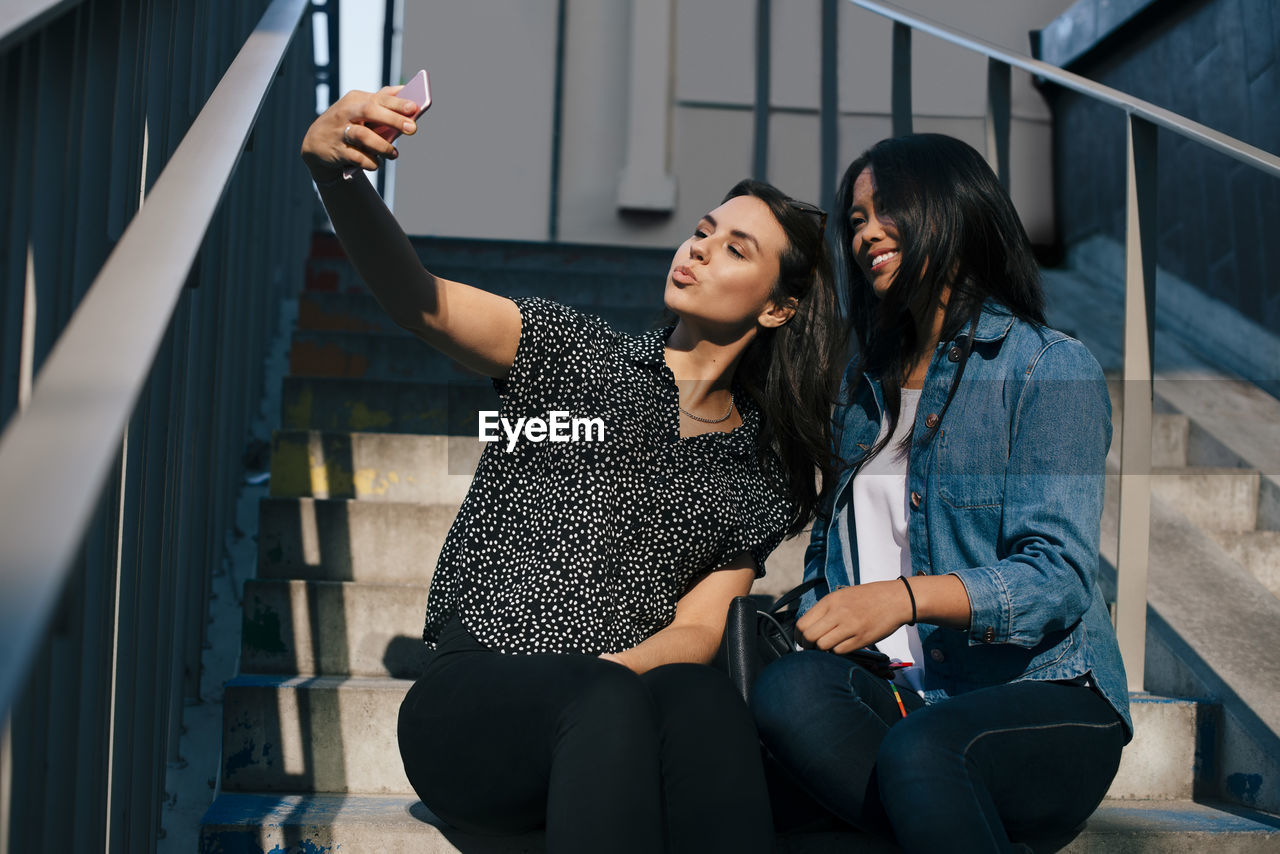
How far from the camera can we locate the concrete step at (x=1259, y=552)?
7.70ft

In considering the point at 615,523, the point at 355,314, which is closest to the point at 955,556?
the point at 615,523

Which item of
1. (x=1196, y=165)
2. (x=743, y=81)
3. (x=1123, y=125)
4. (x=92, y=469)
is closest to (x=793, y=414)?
(x=92, y=469)

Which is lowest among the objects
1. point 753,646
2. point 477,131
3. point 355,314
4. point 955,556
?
point 753,646

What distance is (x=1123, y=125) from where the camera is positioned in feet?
13.8

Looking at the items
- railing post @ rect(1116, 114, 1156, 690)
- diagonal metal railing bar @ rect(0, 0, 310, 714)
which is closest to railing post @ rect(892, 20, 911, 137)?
railing post @ rect(1116, 114, 1156, 690)

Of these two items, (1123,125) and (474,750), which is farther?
(1123,125)

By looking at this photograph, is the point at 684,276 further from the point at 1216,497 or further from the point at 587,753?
the point at 1216,497

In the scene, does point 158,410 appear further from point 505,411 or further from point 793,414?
point 793,414

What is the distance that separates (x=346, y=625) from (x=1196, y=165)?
300 centimetres

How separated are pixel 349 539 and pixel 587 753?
105cm

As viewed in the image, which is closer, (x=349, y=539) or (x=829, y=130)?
(x=349, y=539)

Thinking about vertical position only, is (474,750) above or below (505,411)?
below

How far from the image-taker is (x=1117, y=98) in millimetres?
2070

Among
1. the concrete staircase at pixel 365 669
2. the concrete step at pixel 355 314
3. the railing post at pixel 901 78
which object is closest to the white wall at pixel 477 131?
the concrete step at pixel 355 314
